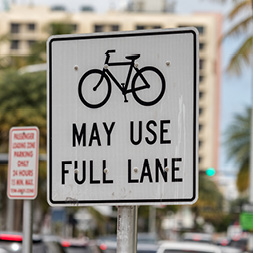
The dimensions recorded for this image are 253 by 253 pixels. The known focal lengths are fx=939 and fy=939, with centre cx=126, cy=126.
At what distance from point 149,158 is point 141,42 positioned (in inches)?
20.3

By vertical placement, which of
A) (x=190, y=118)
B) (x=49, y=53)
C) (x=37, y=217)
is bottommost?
(x=37, y=217)

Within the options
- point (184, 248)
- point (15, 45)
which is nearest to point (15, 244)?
point (184, 248)

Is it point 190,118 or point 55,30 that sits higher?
point 55,30

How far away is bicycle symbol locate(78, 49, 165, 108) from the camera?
4.05m

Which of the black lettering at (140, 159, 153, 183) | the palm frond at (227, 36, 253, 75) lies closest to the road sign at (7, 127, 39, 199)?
the black lettering at (140, 159, 153, 183)

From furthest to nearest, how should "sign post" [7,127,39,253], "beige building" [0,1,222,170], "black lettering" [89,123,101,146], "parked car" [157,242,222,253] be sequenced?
"beige building" [0,1,222,170] → "parked car" [157,242,222,253] → "sign post" [7,127,39,253] → "black lettering" [89,123,101,146]

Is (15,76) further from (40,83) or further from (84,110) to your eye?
(84,110)

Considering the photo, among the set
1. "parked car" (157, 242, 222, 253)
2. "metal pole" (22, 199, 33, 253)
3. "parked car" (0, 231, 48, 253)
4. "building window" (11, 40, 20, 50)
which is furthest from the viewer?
"building window" (11, 40, 20, 50)

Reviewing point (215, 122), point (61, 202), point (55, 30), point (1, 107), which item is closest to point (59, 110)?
point (61, 202)

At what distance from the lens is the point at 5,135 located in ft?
113

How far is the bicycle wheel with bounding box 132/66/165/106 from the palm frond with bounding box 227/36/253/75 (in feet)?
70.4

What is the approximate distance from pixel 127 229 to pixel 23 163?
91.8 inches

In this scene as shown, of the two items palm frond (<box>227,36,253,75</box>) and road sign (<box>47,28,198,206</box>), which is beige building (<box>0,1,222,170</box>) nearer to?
palm frond (<box>227,36,253,75</box>)

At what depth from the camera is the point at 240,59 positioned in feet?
83.9
